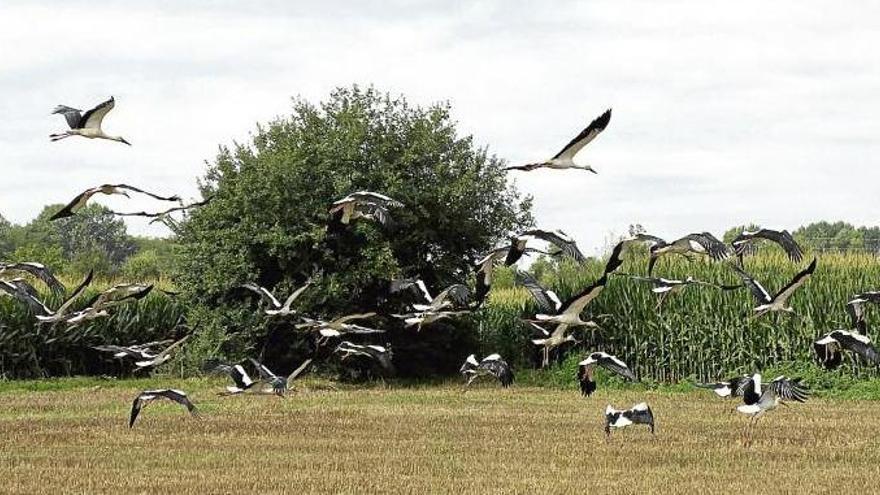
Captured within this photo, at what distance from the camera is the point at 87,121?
1928cm

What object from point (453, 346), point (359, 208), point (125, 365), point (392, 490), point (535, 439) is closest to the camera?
point (392, 490)

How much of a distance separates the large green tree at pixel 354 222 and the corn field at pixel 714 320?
10.3 feet

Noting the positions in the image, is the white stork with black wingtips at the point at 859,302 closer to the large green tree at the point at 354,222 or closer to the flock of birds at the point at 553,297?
the flock of birds at the point at 553,297

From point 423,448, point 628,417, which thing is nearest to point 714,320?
point 628,417

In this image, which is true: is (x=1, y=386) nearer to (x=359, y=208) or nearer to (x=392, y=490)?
(x=359, y=208)

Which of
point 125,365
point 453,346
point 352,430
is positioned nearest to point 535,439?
point 352,430

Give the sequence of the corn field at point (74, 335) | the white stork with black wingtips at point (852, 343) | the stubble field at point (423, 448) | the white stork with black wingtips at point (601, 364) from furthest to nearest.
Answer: the corn field at point (74, 335)
the white stork with black wingtips at point (601, 364)
the white stork with black wingtips at point (852, 343)
the stubble field at point (423, 448)

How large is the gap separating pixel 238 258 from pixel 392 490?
18.4m

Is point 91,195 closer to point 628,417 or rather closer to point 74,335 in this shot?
point 628,417

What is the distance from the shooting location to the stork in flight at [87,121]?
61.5 ft

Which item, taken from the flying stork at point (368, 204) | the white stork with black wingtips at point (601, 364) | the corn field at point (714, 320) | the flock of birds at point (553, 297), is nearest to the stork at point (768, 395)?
the flock of birds at point (553, 297)

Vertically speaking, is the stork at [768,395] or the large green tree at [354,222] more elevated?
the large green tree at [354,222]

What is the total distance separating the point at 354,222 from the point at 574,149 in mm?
14740

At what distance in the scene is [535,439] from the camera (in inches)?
762
